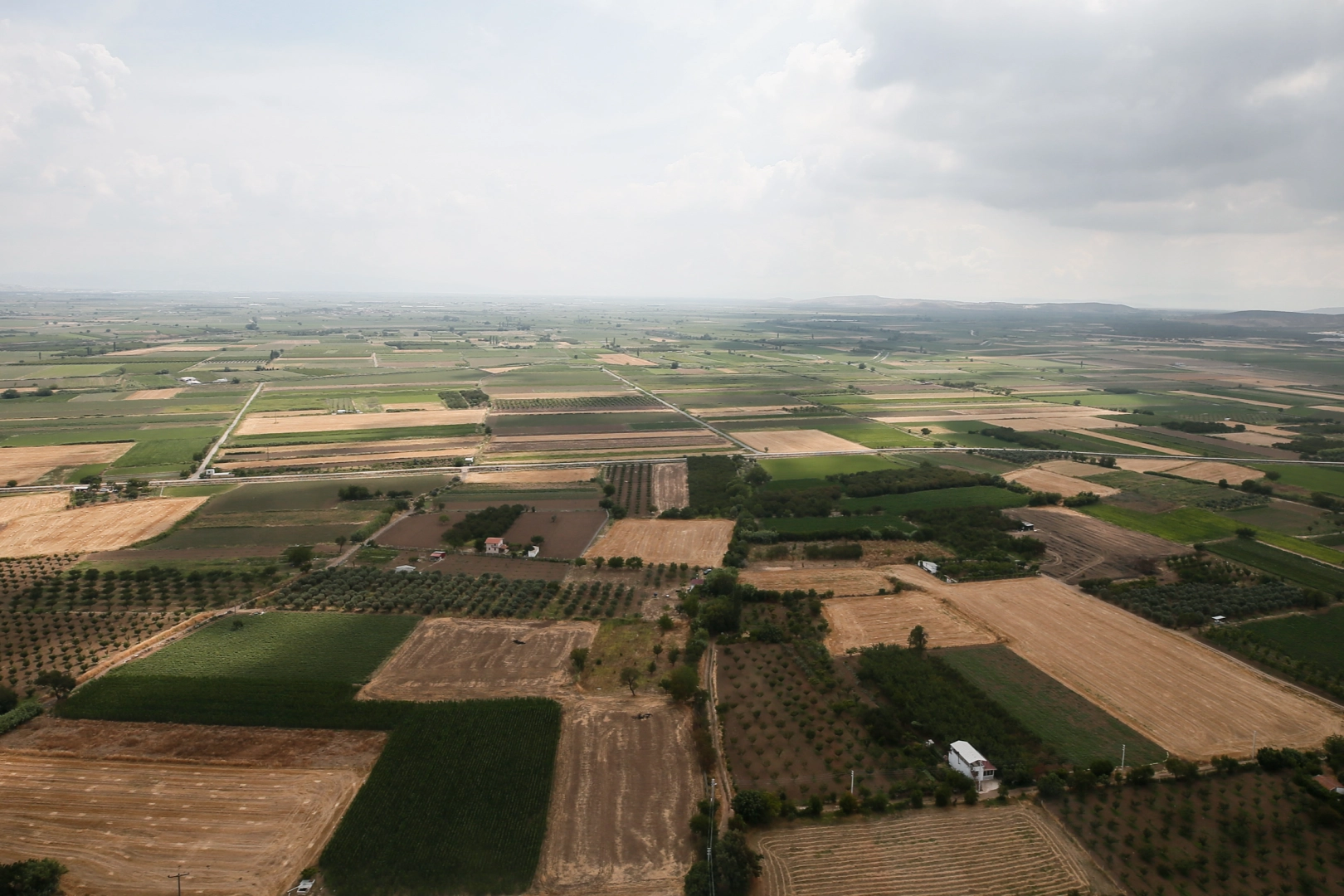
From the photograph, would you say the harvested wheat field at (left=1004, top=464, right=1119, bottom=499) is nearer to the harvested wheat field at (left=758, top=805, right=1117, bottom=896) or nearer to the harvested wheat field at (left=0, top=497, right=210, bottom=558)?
the harvested wheat field at (left=758, top=805, right=1117, bottom=896)

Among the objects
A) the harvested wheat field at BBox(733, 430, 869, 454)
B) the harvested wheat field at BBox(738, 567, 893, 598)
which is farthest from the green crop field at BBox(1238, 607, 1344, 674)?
the harvested wheat field at BBox(733, 430, 869, 454)

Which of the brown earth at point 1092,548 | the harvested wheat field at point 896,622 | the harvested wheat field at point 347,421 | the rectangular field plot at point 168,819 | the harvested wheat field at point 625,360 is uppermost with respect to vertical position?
the harvested wheat field at point 625,360

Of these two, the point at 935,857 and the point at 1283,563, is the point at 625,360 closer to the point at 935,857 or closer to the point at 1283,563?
the point at 1283,563

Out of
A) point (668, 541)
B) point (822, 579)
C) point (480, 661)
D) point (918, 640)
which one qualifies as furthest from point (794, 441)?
point (480, 661)

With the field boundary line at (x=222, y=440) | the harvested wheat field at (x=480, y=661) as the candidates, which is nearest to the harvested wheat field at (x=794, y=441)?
the harvested wheat field at (x=480, y=661)

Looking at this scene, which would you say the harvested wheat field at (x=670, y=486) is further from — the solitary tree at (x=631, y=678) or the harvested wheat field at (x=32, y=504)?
the harvested wheat field at (x=32, y=504)

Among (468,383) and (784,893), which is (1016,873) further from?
(468,383)

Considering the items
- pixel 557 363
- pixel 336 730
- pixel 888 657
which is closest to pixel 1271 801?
pixel 888 657
